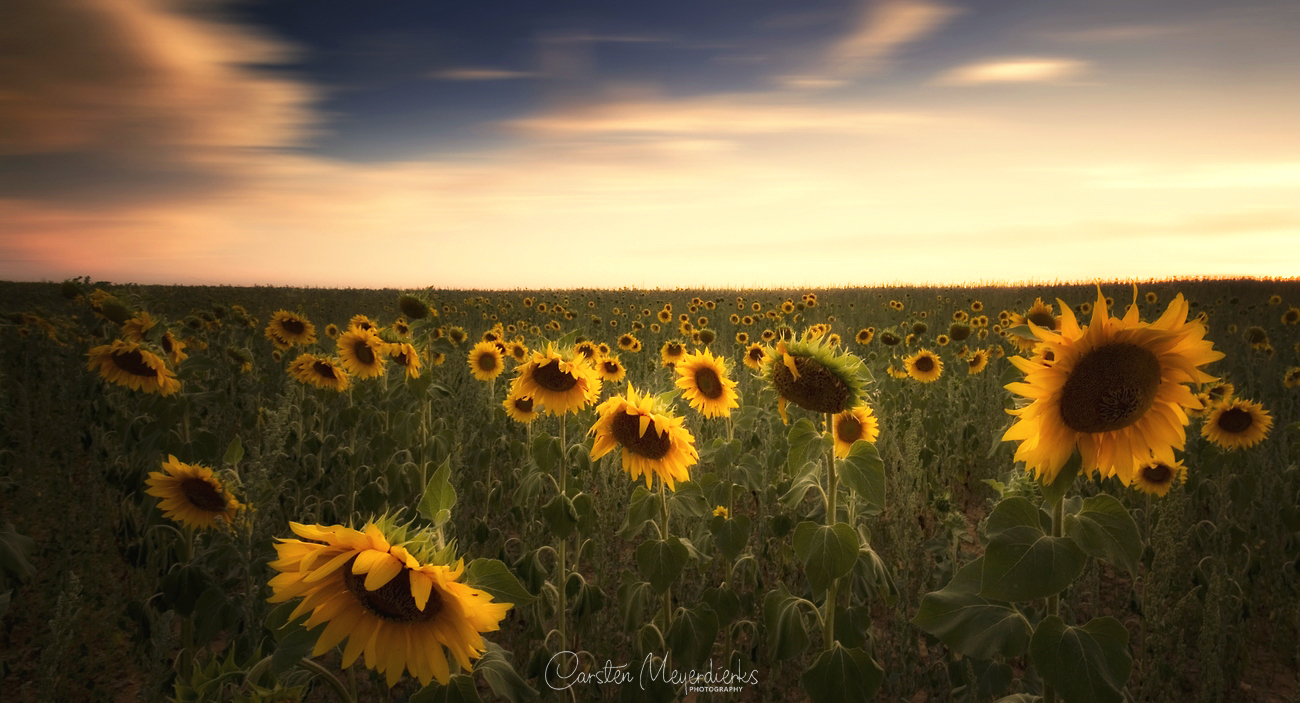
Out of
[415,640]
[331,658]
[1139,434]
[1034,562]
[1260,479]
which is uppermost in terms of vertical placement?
[1139,434]

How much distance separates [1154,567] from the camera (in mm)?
2914

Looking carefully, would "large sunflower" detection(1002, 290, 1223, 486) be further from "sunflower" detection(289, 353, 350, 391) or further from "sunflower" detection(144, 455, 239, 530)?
"sunflower" detection(289, 353, 350, 391)

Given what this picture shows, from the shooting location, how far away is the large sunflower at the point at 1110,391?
149 cm

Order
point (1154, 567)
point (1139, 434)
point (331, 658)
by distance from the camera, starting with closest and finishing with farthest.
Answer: point (1139, 434), point (1154, 567), point (331, 658)

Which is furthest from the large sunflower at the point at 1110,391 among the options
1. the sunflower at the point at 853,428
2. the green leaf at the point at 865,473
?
the sunflower at the point at 853,428

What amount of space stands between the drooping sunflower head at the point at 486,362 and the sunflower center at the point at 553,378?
258cm

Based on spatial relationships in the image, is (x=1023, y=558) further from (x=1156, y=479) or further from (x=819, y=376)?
(x=1156, y=479)

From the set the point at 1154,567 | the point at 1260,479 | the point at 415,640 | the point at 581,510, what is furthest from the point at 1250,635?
the point at 415,640

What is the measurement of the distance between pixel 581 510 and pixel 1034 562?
69.1 inches

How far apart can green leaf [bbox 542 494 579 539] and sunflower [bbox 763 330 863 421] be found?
1.06m

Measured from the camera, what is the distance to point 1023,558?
4.74 feet

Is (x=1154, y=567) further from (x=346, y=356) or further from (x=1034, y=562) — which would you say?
(x=346, y=356)

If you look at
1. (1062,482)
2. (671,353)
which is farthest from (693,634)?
(671,353)

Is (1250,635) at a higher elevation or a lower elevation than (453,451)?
lower
